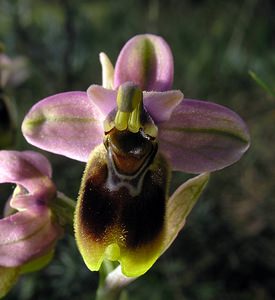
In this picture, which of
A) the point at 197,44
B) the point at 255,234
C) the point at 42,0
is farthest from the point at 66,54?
the point at 42,0

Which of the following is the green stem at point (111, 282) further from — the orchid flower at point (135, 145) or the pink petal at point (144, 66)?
the pink petal at point (144, 66)

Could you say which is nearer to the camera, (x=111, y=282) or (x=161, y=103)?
(x=161, y=103)

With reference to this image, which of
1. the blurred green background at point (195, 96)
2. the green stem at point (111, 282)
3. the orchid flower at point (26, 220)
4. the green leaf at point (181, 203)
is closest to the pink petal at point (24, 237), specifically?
the orchid flower at point (26, 220)

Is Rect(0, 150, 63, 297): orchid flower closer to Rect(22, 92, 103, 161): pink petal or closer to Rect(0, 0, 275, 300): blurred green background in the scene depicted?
Rect(22, 92, 103, 161): pink petal

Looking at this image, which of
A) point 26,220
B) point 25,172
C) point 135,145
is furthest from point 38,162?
point 135,145

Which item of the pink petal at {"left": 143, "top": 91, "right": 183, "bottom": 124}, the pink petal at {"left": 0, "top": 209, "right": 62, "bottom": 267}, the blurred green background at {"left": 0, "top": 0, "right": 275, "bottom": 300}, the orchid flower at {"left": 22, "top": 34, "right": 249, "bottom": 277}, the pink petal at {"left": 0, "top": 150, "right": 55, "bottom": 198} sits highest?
the pink petal at {"left": 143, "top": 91, "right": 183, "bottom": 124}

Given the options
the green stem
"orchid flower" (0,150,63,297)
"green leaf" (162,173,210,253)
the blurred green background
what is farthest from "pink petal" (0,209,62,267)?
the blurred green background

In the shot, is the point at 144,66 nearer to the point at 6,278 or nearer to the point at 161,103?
the point at 161,103

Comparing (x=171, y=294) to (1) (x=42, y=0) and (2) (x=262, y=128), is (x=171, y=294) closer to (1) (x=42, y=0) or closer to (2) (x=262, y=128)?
(2) (x=262, y=128)
